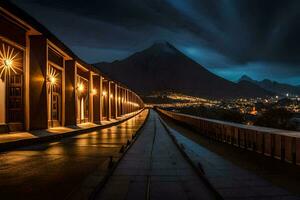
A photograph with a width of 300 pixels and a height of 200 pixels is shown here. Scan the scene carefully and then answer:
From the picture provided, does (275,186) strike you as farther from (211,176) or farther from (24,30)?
(24,30)

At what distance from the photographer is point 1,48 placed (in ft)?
58.5

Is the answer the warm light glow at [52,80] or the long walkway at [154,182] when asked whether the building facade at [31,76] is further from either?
the long walkway at [154,182]

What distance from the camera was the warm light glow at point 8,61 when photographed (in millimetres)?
17844

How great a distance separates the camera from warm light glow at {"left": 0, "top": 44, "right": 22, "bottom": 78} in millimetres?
17844

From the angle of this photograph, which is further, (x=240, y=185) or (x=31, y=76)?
(x=31, y=76)

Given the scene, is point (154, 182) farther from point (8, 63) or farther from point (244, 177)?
point (8, 63)

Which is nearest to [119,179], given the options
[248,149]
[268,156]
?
[268,156]

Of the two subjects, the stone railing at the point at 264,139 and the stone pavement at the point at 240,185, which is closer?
the stone pavement at the point at 240,185

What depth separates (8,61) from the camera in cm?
1802

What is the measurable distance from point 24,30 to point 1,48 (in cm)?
277

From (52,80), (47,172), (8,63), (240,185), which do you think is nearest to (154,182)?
(240,185)

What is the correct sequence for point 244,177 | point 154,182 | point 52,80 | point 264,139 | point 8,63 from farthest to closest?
point 52,80 < point 8,63 < point 264,139 < point 244,177 < point 154,182

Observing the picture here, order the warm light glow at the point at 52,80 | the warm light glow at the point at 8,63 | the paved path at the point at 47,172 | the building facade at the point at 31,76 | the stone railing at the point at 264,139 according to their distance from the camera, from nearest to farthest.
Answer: the paved path at the point at 47,172 → the stone railing at the point at 264,139 → the warm light glow at the point at 8,63 → the building facade at the point at 31,76 → the warm light glow at the point at 52,80

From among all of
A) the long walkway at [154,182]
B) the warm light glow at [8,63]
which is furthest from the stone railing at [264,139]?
the warm light glow at [8,63]
